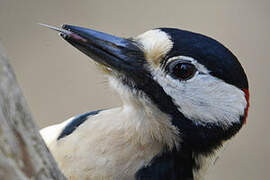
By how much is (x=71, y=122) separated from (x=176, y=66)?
1.48 feet

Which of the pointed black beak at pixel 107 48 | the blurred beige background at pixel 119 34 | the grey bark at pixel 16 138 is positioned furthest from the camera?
the blurred beige background at pixel 119 34

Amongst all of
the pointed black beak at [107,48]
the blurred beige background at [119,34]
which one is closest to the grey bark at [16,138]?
the pointed black beak at [107,48]

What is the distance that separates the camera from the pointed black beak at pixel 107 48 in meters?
1.50

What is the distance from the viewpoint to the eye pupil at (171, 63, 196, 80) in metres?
1.54

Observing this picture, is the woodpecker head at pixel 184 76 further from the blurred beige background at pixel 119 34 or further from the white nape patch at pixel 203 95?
the blurred beige background at pixel 119 34

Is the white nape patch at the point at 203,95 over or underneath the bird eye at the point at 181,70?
underneath

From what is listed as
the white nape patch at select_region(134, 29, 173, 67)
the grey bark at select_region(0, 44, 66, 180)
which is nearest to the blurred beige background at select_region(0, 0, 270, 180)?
the white nape patch at select_region(134, 29, 173, 67)

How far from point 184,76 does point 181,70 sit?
0.09ft

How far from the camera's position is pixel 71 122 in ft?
5.89

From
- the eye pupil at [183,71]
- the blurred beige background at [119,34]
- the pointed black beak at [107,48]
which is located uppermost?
the pointed black beak at [107,48]

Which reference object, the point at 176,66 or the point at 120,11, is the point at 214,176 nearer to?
the point at 120,11

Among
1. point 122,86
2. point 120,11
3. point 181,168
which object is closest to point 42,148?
point 122,86

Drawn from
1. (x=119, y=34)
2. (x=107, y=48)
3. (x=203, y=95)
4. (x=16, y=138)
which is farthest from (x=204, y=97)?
(x=119, y=34)

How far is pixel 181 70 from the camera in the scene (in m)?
1.54
